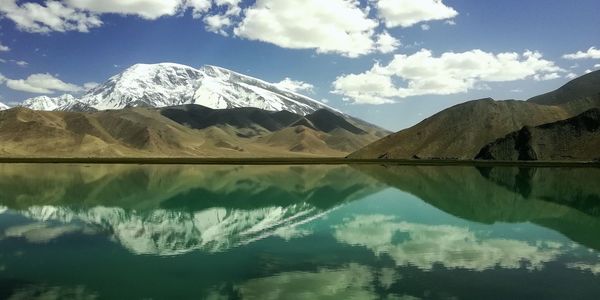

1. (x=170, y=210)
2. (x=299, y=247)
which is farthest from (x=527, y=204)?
(x=170, y=210)

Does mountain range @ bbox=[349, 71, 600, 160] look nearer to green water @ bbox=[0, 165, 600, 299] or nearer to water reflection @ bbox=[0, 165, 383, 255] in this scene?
water reflection @ bbox=[0, 165, 383, 255]

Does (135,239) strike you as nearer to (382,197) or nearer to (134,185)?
(382,197)

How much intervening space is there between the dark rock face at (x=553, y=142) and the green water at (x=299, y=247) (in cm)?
10514

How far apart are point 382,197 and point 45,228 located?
28.6 metres

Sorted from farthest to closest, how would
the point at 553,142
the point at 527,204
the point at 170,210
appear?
the point at 553,142, the point at 527,204, the point at 170,210

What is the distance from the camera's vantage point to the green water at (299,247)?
1664cm

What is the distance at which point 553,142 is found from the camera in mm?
146125

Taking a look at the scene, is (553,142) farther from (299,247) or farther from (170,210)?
(299,247)

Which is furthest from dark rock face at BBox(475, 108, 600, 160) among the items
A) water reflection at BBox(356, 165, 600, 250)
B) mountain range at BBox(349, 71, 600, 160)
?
water reflection at BBox(356, 165, 600, 250)

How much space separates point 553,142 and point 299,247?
14101cm

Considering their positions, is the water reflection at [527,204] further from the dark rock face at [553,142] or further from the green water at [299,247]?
the dark rock face at [553,142]

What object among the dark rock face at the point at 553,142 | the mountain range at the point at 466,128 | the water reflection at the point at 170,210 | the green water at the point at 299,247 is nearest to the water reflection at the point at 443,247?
the green water at the point at 299,247

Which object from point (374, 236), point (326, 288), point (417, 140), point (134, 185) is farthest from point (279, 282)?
point (417, 140)

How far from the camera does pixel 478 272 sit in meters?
19.0
